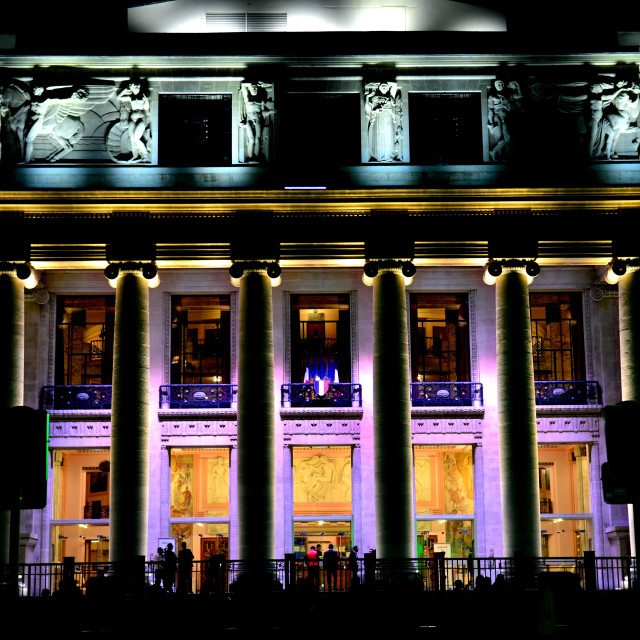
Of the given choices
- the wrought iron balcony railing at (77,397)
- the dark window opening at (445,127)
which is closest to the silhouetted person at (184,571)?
the wrought iron balcony railing at (77,397)

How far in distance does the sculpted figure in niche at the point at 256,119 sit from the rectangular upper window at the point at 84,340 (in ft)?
31.9

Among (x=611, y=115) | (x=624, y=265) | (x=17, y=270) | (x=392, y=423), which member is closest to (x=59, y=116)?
(x=17, y=270)

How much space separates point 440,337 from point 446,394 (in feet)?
8.56

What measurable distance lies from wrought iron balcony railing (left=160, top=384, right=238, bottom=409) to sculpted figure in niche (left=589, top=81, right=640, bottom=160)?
55.4 ft

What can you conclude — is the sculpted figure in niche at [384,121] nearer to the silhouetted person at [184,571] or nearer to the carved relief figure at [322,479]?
the carved relief figure at [322,479]

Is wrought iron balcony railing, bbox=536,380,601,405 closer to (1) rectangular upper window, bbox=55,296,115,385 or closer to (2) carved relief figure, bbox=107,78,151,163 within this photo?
(1) rectangular upper window, bbox=55,296,115,385

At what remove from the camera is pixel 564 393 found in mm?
46594

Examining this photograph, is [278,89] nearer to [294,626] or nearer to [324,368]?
[324,368]

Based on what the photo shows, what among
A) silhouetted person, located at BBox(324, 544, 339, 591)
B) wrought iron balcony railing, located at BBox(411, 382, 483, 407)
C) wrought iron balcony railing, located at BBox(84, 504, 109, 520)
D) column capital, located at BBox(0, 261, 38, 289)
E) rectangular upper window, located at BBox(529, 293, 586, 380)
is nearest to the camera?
silhouetted person, located at BBox(324, 544, 339, 591)

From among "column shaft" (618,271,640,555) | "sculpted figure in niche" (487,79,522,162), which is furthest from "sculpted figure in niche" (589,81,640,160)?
"column shaft" (618,271,640,555)

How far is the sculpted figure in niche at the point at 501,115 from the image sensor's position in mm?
42188

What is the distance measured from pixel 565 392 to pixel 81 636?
79.0 feet

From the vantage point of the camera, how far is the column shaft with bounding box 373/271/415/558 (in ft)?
129

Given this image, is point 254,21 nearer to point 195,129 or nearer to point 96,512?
point 195,129
